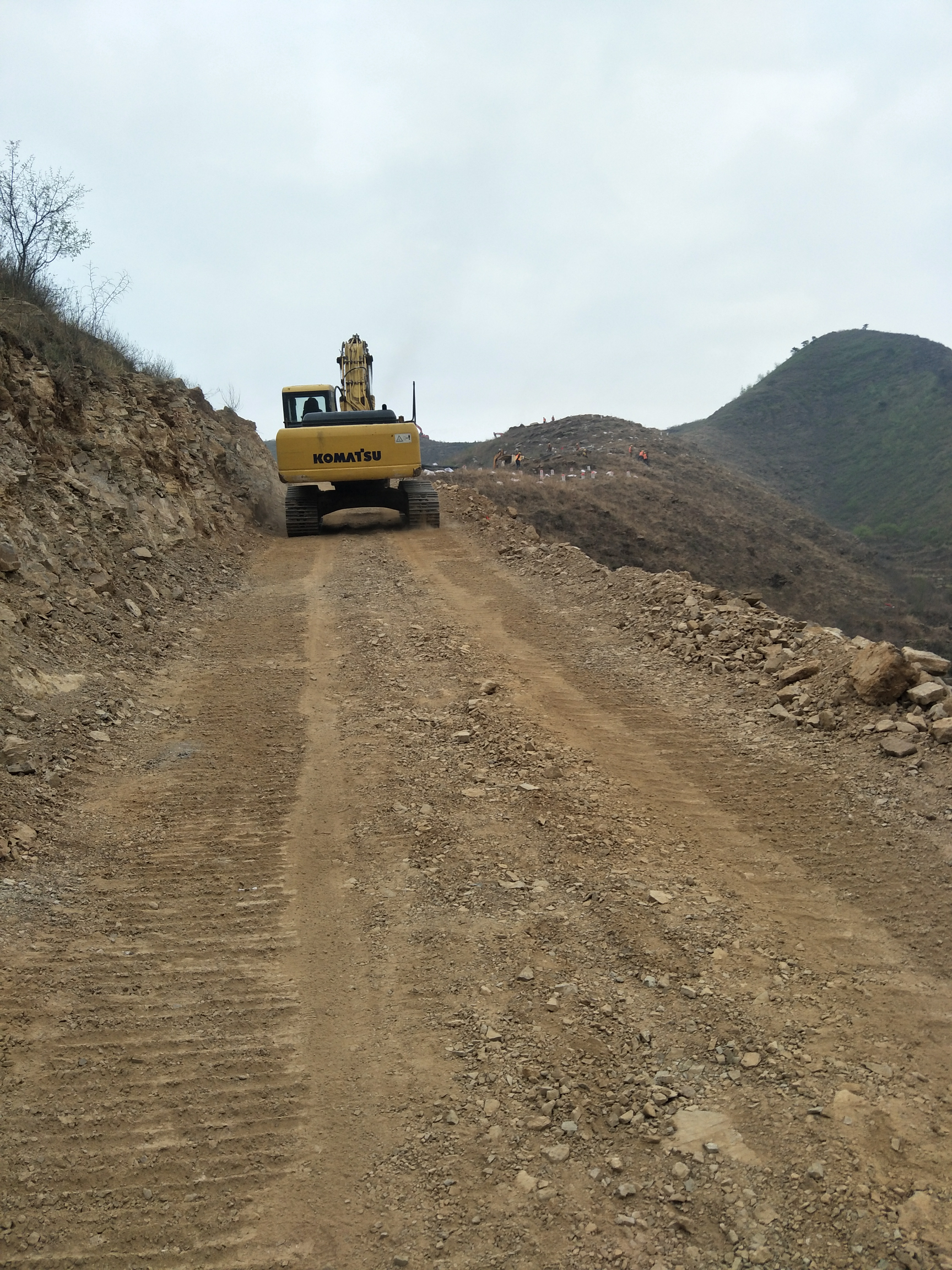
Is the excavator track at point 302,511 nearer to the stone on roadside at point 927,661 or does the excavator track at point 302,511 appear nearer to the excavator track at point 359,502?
the excavator track at point 359,502

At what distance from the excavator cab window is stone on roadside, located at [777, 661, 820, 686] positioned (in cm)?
1402

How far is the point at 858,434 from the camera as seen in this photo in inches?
2012

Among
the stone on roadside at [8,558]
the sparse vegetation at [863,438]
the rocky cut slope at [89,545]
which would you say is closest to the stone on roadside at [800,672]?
the rocky cut slope at [89,545]

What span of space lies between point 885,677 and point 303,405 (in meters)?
15.4

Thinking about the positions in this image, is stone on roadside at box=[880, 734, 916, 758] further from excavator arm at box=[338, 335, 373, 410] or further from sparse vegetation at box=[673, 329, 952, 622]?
sparse vegetation at box=[673, 329, 952, 622]

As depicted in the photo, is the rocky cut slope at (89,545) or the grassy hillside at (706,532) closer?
the rocky cut slope at (89,545)

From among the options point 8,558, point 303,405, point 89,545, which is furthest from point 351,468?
point 8,558

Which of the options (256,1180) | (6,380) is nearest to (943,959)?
(256,1180)

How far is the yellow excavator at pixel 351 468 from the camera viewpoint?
15750mm

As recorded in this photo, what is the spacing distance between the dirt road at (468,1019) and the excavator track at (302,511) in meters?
10.8

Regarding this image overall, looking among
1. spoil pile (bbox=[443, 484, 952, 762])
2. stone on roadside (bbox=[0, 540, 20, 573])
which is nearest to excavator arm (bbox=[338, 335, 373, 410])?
spoil pile (bbox=[443, 484, 952, 762])

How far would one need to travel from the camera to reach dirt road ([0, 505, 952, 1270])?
246cm

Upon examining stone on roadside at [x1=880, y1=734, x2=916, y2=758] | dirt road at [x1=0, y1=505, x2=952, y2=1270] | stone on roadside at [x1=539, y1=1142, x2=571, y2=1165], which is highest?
stone on roadside at [x1=880, y1=734, x2=916, y2=758]

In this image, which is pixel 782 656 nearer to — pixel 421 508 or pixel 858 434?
pixel 421 508
